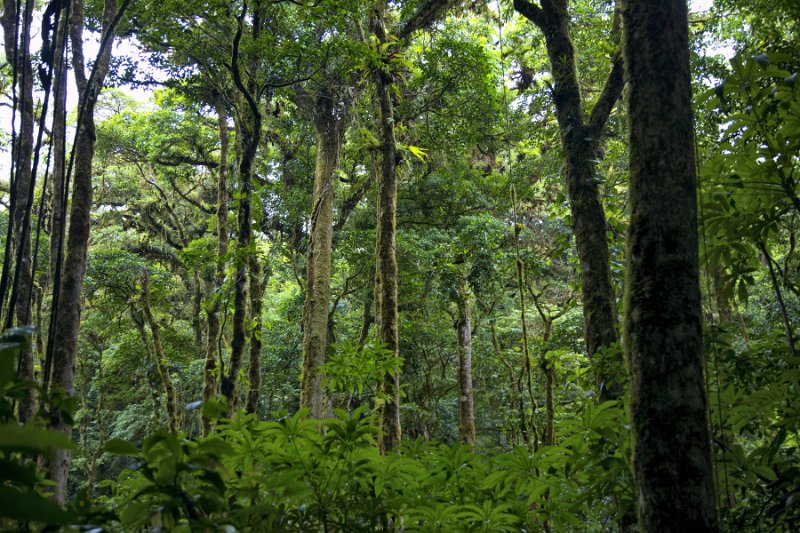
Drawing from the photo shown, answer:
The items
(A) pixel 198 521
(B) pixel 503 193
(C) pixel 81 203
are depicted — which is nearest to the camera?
(A) pixel 198 521

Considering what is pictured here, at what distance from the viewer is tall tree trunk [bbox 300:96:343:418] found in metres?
7.43

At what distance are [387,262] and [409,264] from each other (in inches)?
154

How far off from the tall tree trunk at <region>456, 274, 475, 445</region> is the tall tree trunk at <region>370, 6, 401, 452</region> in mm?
3894

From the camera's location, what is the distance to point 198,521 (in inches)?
41.0

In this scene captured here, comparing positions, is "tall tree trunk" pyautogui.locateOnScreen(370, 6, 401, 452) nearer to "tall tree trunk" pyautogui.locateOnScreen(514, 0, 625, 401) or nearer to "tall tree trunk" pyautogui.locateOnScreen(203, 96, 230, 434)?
"tall tree trunk" pyautogui.locateOnScreen(514, 0, 625, 401)

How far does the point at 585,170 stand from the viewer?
3865 millimetres

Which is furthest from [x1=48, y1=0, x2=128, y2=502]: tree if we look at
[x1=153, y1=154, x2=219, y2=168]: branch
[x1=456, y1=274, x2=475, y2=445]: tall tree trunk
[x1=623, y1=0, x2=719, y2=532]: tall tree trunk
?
[x1=153, y1=154, x2=219, y2=168]: branch

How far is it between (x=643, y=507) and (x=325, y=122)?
831 centimetres

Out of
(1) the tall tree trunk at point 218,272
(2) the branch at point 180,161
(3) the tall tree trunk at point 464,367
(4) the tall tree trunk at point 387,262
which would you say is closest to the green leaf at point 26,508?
(4) the tall tree trunk at point 387,262

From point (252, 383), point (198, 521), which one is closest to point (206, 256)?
point (252, 383)

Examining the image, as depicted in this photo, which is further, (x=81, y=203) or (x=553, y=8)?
(x=81, y=203)

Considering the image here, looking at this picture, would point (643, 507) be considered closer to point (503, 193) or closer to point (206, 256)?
point (206, 256)

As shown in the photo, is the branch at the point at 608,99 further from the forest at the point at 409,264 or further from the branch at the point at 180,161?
A: the branch at the point at 180,161

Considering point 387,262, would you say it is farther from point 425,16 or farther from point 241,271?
point 425,16
